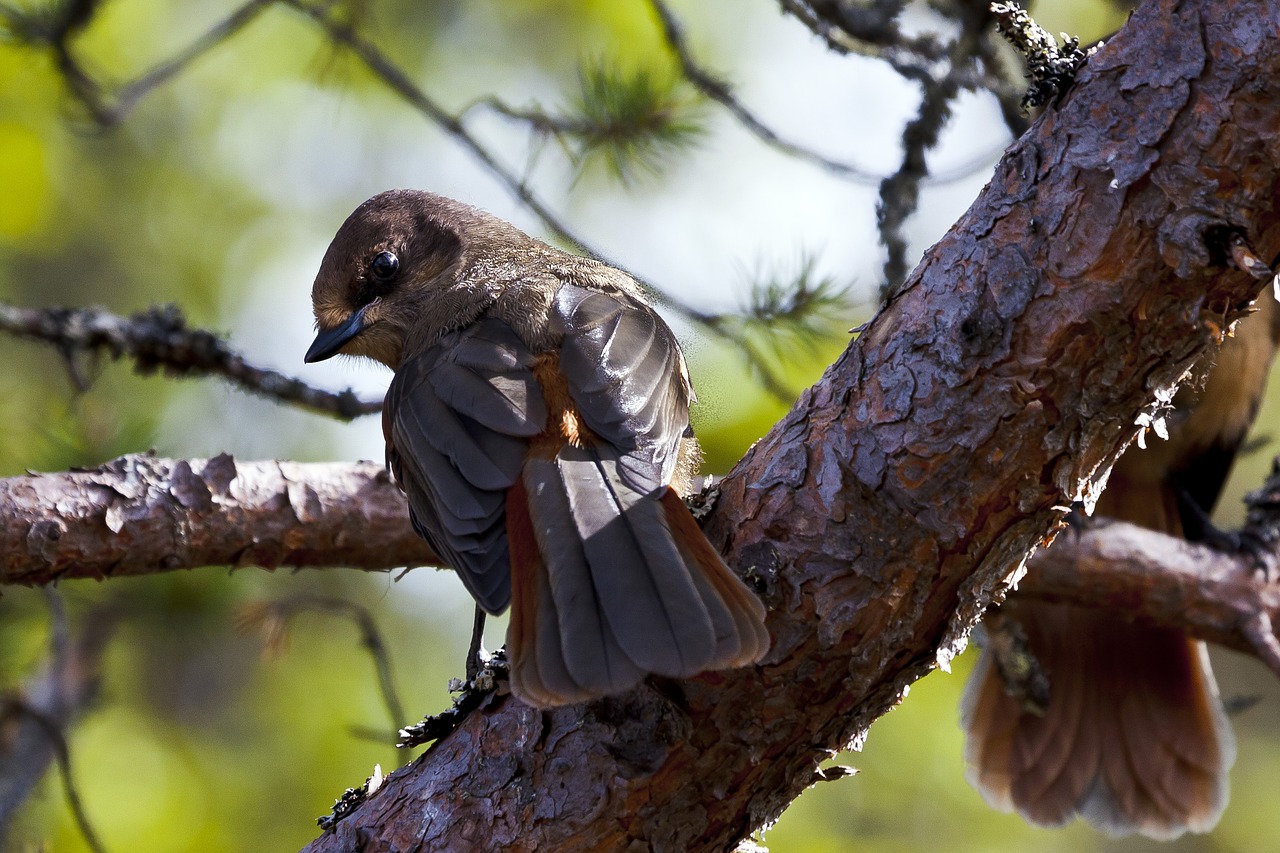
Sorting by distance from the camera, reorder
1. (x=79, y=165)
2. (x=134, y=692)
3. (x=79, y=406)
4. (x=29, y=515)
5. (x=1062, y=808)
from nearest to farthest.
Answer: (x=29, y=515)
(x=79, y=406)
(x=1062, y=808)
(x=134, y=692)
(x=79, y=165)

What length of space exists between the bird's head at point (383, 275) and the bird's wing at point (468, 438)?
0.53 metres

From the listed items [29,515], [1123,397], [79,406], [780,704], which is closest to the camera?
[1123,397]

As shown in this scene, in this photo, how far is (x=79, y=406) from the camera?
4457 mm

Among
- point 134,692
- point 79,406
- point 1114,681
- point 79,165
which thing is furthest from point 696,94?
point 79,165

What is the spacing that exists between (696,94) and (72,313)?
2.24 metres

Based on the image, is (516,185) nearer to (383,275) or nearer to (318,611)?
(383,275)

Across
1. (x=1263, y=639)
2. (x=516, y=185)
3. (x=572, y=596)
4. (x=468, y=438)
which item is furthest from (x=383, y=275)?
(x=1263, y=639)

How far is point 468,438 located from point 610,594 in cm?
65

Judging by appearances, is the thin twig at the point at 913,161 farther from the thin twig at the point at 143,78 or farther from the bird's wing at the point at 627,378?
the thin twig at the point at 143,78

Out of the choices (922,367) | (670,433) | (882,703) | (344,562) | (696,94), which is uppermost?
(696,94)

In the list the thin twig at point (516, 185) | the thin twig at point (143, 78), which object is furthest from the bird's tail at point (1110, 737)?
the thin twig at point (143, 78)

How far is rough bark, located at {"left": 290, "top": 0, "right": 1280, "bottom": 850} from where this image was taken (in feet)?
6.75

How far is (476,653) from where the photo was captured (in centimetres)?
306

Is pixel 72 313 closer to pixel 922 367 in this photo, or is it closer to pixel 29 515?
pixel 29 515
